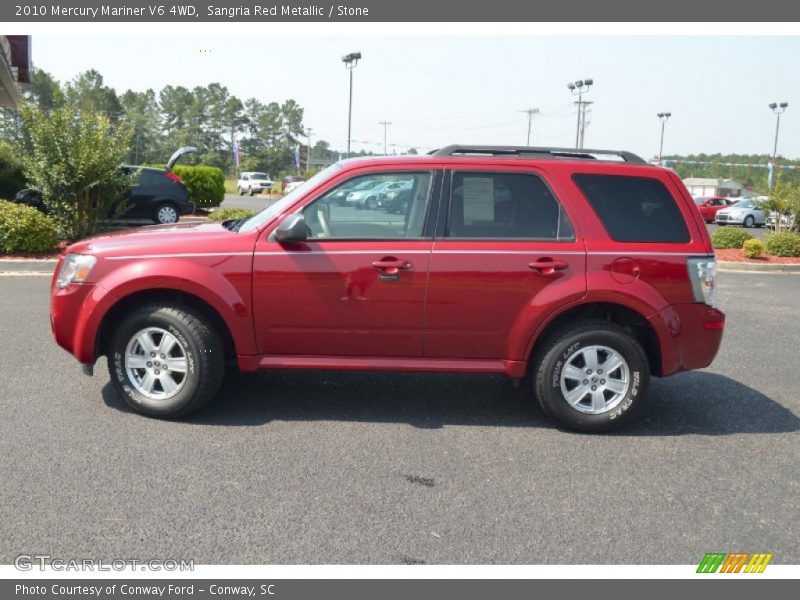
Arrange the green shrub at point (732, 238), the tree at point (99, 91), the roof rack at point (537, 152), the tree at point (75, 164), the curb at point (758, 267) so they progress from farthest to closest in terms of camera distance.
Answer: the tree at point (99, 91), the green shrub at point (732, 238), the curb at point (758, 267), the tree at point (75, 164), the roof rack at point (537, 152)

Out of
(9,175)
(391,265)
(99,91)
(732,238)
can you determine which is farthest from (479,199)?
(99,91)

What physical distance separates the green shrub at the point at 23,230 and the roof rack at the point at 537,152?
30.3 feet

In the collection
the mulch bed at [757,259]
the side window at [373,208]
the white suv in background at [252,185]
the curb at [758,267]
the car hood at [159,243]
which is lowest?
the curb at [758,267]

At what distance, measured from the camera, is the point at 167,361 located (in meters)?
5.12

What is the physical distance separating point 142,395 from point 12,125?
12.3 m

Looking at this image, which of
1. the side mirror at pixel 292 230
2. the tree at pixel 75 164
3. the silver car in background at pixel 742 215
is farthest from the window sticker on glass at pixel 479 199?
the silver car in background at pixel 742 215

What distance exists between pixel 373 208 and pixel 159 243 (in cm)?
152

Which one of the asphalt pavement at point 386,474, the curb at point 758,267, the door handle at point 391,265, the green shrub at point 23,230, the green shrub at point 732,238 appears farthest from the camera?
the green shrub at point 732,238

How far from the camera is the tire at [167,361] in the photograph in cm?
505

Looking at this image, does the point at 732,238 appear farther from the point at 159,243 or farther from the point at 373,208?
the point at 159,243

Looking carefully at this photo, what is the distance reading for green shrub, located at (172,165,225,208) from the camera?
24203 mm

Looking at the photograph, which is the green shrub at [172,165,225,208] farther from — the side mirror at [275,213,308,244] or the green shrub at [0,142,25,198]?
the side mirror at [275,213,308,244]

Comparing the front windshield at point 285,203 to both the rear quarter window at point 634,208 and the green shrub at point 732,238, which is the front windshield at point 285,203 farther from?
the green shrub at point 732,238

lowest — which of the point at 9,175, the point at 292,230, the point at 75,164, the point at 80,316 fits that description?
the point at 80,316
